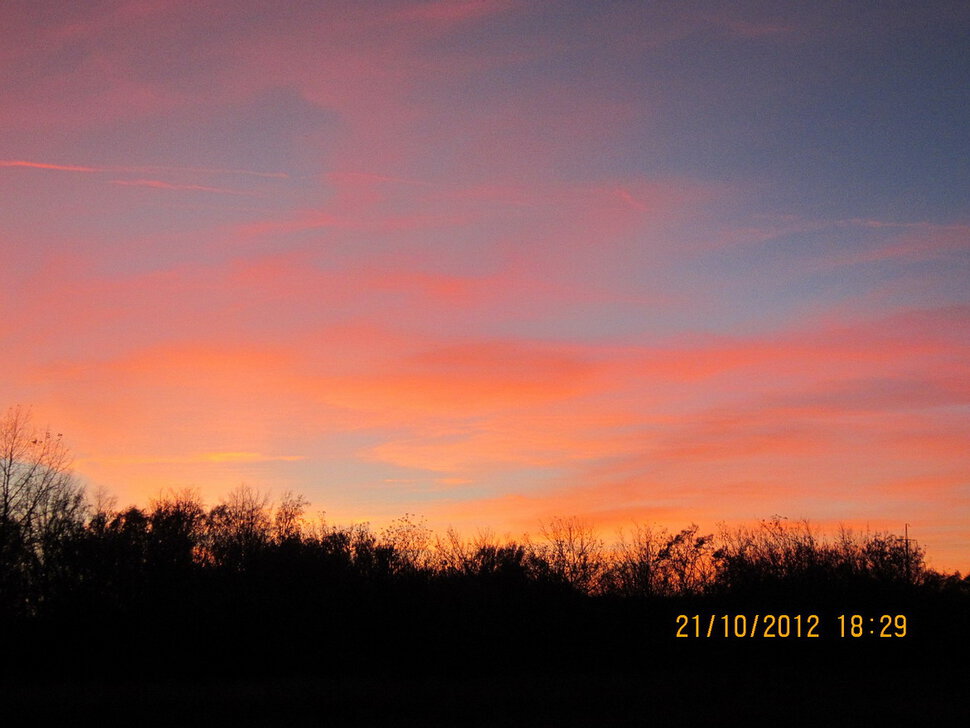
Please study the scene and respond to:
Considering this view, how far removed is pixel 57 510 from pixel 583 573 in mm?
26583

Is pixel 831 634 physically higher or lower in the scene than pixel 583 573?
lower

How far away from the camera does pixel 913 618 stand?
118 ft

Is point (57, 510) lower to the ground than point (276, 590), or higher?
higher

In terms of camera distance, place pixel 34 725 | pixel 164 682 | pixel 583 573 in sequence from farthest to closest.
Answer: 1. pixel 583 573
2. pixel 164 682
3. pixel 34 725

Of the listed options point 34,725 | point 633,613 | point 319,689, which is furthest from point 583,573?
point 34,725

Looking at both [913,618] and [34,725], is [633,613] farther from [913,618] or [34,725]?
A: [34,725]

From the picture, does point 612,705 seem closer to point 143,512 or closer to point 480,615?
point 480,615

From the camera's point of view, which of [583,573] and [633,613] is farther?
[583,573]

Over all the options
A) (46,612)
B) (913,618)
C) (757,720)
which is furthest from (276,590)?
(913,618)

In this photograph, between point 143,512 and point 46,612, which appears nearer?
point 46,612

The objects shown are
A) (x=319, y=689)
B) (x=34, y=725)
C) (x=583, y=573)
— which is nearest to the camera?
(x=34, y=725)

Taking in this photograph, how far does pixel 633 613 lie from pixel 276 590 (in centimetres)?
1525

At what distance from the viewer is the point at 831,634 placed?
36.1 m

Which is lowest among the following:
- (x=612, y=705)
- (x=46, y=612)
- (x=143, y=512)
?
(x=612, y=705)
